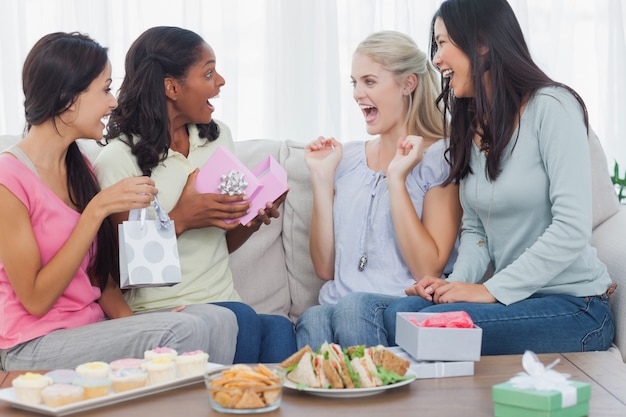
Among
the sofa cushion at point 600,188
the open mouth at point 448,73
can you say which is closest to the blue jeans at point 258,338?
the open mouth at point 448,73

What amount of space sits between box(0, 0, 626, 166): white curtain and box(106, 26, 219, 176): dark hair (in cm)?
95

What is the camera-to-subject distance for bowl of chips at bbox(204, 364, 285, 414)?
1341 mm

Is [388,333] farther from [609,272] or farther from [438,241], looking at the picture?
[609,272]

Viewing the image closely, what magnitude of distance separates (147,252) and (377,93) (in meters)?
0.84

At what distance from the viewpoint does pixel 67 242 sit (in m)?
1.86

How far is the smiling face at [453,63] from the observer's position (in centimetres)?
213

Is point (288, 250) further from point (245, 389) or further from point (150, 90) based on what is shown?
point (245, 389)

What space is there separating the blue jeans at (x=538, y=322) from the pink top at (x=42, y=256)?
722 mm

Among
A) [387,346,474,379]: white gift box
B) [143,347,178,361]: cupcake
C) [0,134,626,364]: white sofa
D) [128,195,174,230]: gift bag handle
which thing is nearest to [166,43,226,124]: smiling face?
[0,134,626,364]: white sofa

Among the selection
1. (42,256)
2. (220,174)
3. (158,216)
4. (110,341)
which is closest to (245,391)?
(110,341)

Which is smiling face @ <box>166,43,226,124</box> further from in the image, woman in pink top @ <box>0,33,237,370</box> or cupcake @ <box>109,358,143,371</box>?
cupcake @ <box>109,358,143,371</box>

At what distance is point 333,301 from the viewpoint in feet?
7.63

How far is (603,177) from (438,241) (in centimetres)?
53

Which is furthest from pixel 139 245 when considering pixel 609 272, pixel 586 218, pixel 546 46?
pixel 546 46
